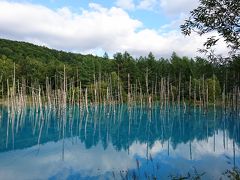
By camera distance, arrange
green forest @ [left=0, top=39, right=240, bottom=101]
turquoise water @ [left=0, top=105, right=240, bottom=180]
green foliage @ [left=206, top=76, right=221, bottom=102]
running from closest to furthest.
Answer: turquoise water @ [left=0, top=105, right=240, bottom=180] → green foliage @ [left=206, top=76, right=221, bottom=102] → green forest @ [left=0, top=39, right=240, bottom=101]

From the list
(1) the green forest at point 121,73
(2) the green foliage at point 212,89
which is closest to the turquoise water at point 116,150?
(2) the green foliage at point 212,89

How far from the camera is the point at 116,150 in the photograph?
2466cm

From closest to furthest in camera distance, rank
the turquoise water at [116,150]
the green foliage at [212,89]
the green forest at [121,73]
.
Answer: the turquoise water at [116,150]
the green foliage at [212,89]
the green forest at [121,73]

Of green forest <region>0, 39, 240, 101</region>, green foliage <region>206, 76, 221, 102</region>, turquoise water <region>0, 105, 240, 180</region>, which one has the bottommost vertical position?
turquoise water <region>0, 105, 240, 180</region>

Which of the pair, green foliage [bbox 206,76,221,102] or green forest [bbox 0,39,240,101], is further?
green forest [bbox 0,39,240,101]

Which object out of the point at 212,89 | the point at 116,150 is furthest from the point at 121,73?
the point at 116,150

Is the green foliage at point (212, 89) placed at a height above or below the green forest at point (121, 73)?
below

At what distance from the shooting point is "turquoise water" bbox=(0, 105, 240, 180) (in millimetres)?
17469

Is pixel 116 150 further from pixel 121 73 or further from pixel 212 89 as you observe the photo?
pixel 121 73

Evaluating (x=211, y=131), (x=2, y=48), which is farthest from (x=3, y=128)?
(x=2, y=48)

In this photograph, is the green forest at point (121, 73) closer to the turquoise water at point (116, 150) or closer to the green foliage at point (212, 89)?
the green foliage at point (212, 89)

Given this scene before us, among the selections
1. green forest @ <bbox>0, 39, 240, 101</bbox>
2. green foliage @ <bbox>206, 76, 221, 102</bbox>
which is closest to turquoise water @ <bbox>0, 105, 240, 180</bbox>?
green foliage @ <bbox>206, 76, 221, 102</bbox>

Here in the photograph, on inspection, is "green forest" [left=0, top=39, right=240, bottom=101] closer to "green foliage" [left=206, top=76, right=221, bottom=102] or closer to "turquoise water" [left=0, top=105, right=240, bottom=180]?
"green foliage" [left=206, top=76, right=221, bottom=102]

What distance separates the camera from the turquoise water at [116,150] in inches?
688
